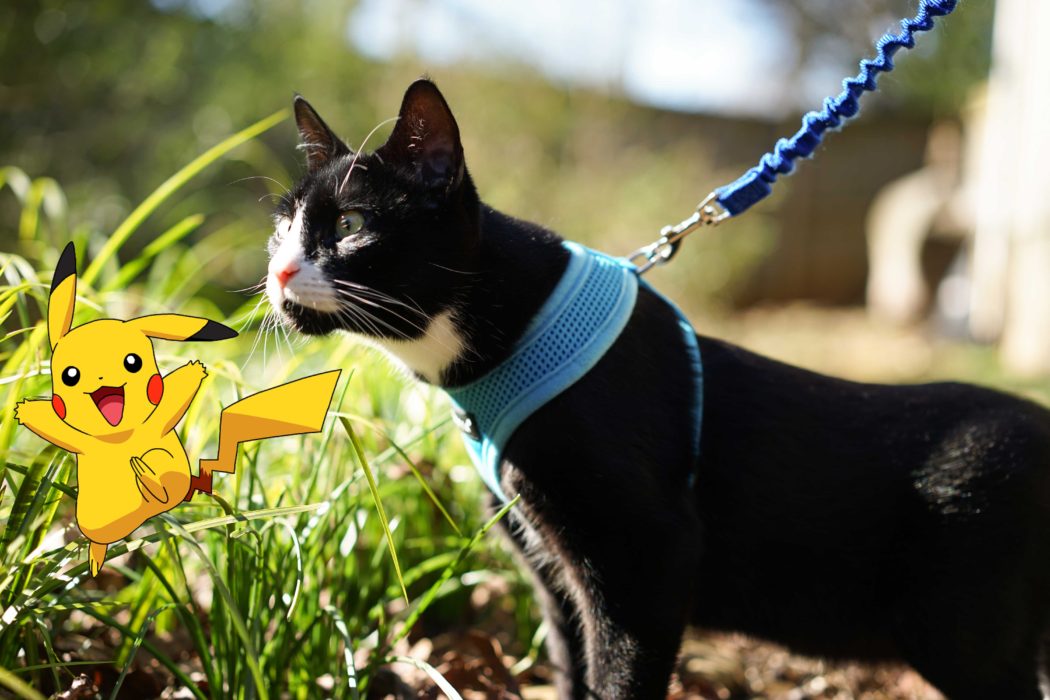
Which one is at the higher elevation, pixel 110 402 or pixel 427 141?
pixel 427 141

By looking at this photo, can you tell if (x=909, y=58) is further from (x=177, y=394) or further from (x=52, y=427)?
(x=52, y=427)

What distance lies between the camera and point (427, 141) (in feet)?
4.21

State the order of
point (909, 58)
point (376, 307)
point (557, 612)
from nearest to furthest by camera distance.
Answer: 1. point (376, 307)
2. point (557, 612)
3. point (909, 58)

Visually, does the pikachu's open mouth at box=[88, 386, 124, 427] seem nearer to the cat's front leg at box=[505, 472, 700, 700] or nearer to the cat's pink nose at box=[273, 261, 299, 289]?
the cat's pink nose at box=[273, 261, 299, 289]

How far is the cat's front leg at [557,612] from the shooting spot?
4.98 ft

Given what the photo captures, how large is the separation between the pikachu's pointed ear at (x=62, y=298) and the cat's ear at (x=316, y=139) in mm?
484

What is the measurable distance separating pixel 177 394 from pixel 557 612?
88 cm

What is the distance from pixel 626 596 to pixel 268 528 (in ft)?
1.85

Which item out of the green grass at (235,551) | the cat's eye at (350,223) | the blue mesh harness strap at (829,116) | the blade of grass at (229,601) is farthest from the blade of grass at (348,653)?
the blue mesh harness strap at (829,116)

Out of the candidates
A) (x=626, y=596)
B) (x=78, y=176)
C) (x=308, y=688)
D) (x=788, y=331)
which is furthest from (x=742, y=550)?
(x=788, y=331)

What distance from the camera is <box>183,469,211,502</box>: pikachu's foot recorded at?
3.28 feet

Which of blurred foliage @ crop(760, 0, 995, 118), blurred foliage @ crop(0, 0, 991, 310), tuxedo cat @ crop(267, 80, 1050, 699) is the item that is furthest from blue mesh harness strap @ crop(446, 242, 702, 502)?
blurred foliage @ crop(760, 0, 995, 118)

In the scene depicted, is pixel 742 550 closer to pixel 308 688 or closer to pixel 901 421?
pixel 901 421

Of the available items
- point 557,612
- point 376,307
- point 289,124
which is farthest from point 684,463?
point 289,124
